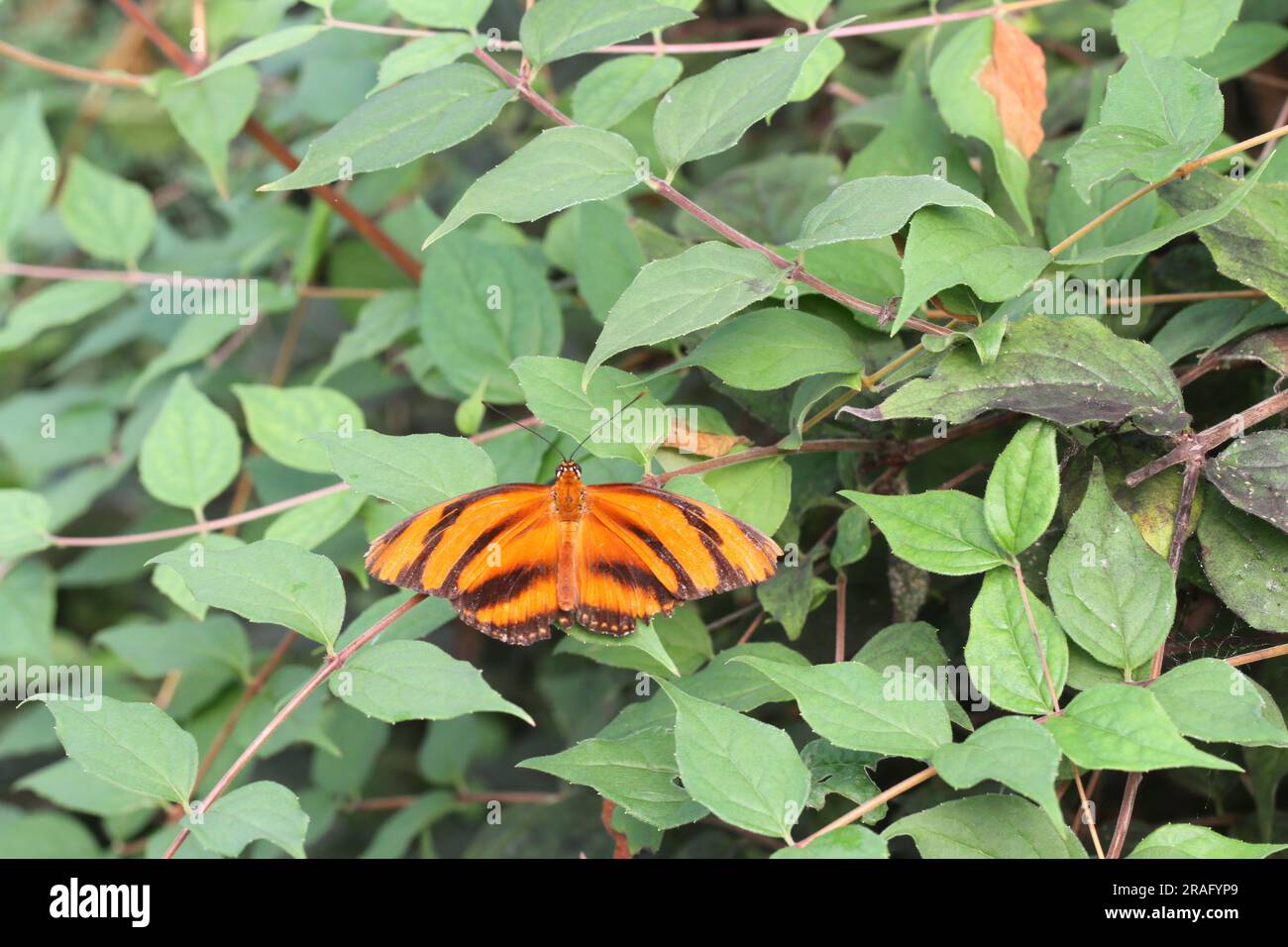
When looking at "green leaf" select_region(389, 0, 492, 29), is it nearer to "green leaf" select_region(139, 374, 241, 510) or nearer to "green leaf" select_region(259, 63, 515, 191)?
"green leaf" select_region(259, 63, 515, 191)

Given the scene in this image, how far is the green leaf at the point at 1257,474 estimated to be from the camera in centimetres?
95

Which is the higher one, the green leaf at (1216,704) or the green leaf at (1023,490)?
the green leaf at (1023,490)

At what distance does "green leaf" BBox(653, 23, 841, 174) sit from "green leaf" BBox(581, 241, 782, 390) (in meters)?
0.10

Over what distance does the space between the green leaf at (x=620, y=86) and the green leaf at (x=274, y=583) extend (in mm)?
639

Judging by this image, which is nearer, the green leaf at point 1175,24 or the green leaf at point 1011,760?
the green leaf at point 1011,760

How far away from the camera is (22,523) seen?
152cm

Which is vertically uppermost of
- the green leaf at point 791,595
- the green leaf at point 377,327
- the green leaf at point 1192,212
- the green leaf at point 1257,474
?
the green leaf at point 377,327

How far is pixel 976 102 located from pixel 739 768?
870mm

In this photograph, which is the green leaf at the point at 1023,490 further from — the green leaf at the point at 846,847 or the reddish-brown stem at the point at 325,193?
the reddish-brown stem at the point at 325,193

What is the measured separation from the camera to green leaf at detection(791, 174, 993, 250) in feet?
3.05

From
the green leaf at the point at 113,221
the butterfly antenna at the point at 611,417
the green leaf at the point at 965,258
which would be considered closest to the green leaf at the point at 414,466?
the butterfly antenna at the point at 611,417

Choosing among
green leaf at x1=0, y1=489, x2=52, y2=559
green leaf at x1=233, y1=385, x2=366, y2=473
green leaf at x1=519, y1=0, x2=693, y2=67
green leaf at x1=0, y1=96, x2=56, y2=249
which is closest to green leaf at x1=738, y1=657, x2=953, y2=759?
green leaf at x1=519, y1=0, x2=693, y2=67

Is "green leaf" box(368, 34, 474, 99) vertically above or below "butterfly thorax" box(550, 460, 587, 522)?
above
